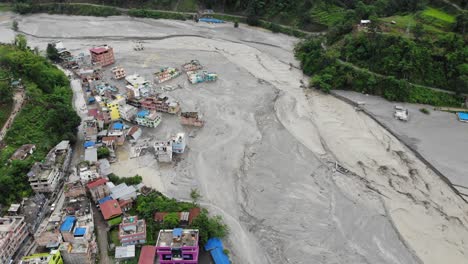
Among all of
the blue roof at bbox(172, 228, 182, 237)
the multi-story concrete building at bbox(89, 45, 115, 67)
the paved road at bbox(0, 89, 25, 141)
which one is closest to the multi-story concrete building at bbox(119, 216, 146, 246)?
the blue roof at bbox(172, 228, 182, 237)

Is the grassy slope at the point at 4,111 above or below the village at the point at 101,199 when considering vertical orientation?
above

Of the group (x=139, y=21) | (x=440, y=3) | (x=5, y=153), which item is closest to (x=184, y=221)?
(x=5, y=153)

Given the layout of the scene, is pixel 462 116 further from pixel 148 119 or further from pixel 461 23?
pixel 148 119

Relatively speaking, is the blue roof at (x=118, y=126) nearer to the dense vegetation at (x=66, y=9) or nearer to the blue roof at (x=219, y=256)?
the blue roof at (x=219, y=256)

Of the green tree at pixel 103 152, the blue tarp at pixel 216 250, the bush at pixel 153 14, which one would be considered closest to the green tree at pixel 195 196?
the blue tarp at pixel 216 250

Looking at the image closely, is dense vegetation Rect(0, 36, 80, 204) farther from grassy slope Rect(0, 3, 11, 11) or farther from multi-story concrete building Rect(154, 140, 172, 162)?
grassy slope Rect(0, 3, 11, 11)

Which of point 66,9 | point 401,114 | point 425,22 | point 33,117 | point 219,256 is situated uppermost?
point 425,22

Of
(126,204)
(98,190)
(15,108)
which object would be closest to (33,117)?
(15,108)
